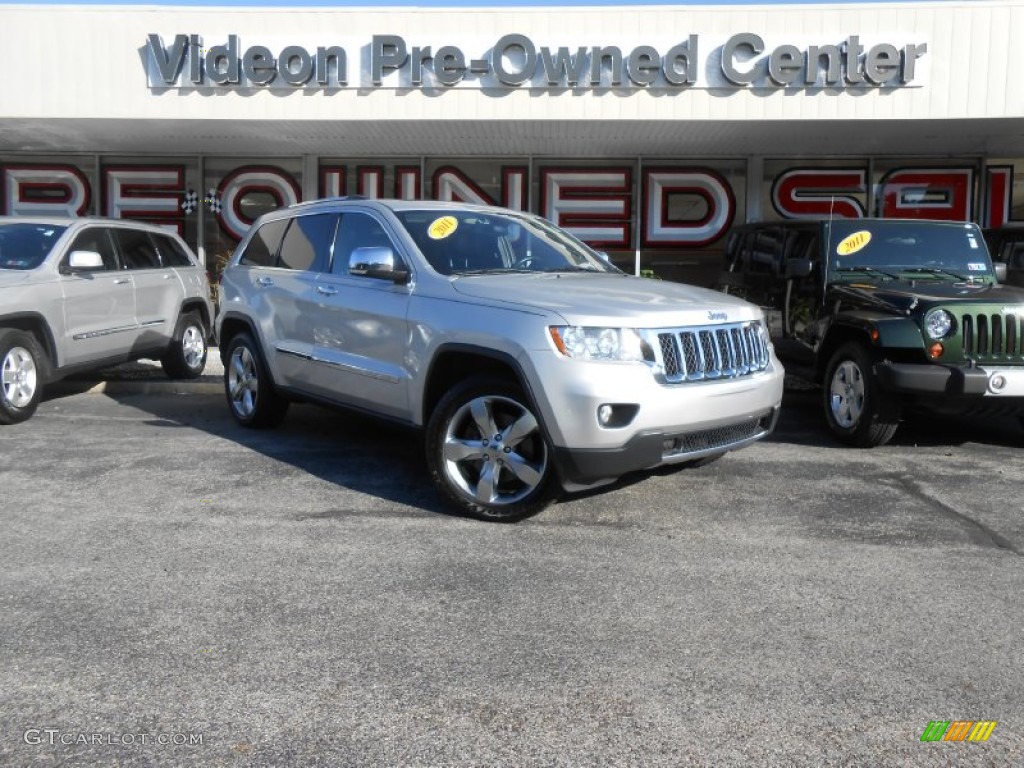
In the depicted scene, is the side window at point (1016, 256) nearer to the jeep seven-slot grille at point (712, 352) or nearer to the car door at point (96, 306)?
the jeep seven-slot grille at point (712, 352)

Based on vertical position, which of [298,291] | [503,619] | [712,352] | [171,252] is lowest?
[503,619]

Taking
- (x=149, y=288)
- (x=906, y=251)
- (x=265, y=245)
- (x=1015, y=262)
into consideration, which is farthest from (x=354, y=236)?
(x=1015, y=262)

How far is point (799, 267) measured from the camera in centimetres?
745

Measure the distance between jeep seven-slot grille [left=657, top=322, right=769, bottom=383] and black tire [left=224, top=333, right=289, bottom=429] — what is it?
3491 mm

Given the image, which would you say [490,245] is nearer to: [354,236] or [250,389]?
[354,236]

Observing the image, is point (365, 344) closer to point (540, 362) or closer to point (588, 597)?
point (540, 362)

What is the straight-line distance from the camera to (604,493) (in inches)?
216

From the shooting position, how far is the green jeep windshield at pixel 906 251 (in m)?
7.64

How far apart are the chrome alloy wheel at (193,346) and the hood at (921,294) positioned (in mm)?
6626

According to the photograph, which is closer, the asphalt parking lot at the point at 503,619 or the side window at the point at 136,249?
the asphalt parking lot at the point at 503,619

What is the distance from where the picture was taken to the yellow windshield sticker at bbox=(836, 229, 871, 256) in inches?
306

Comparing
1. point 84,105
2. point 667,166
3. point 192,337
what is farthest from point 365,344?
point 667,166

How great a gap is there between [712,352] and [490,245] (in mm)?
1680

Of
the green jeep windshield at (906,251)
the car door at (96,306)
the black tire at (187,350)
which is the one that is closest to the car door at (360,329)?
the car door at (96,306)
